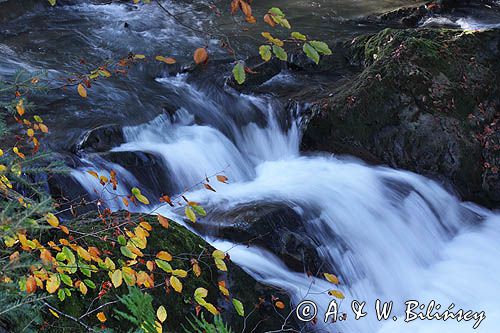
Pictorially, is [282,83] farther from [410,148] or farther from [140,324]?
[140,324]

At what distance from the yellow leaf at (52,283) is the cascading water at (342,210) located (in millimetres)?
2515

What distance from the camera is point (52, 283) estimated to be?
8.14 feet

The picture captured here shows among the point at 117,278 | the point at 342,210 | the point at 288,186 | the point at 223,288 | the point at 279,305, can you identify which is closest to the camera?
the point at 117,278

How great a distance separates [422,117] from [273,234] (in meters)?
3.29

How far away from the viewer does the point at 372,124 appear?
7.32 m

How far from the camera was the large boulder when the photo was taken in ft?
23.6

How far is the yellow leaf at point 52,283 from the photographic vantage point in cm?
244

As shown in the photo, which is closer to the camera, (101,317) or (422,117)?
(101,317)

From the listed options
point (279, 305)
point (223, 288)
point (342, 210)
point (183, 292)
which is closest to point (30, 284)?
point (183, 292)

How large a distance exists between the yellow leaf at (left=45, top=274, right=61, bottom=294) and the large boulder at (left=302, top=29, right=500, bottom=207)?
5424mm

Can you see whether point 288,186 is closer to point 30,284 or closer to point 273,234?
point 273,234

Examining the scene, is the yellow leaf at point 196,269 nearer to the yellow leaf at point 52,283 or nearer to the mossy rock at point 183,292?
the mossy rock at point 183,292

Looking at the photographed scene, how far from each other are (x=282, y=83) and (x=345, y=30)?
3.69m

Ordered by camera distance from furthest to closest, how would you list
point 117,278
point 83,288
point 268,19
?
point 83,288, point 117,278, point 268,19
